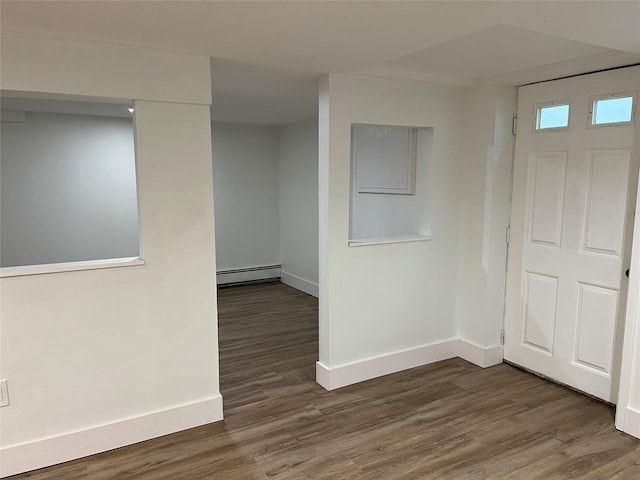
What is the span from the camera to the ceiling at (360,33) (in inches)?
68.8

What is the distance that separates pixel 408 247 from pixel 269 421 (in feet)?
5.17

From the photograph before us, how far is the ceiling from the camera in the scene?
175 cm

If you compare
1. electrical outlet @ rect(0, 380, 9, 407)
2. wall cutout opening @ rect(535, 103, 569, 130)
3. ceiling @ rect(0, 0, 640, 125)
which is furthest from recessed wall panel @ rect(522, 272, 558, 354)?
electrical outlet @ rect(0, 380, 9, 407)

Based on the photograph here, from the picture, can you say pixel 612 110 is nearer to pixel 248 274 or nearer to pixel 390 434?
pixel 390 434

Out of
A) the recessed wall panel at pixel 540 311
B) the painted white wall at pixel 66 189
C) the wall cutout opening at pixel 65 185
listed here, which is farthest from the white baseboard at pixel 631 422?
the painted white wall at pixel 66 189

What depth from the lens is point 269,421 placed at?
2.80m

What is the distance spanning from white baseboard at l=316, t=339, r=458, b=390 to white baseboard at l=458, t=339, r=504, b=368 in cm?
11

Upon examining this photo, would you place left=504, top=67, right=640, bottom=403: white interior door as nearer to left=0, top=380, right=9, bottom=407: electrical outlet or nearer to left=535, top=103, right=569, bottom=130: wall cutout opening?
left=535, top=103, right=569, bottom=130: wall cutout opening

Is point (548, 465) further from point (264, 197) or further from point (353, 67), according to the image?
point (264, 197)

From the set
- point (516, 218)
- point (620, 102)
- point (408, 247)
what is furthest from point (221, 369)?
point (620, 102)

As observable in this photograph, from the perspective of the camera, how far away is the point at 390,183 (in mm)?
4172

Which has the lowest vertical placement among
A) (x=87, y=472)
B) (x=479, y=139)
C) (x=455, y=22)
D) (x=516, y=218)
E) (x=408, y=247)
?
(x=87, y=472)

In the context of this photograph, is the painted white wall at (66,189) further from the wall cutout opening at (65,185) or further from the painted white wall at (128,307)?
the painted white wall at (128,307)

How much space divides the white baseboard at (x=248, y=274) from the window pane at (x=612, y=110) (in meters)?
4.47
